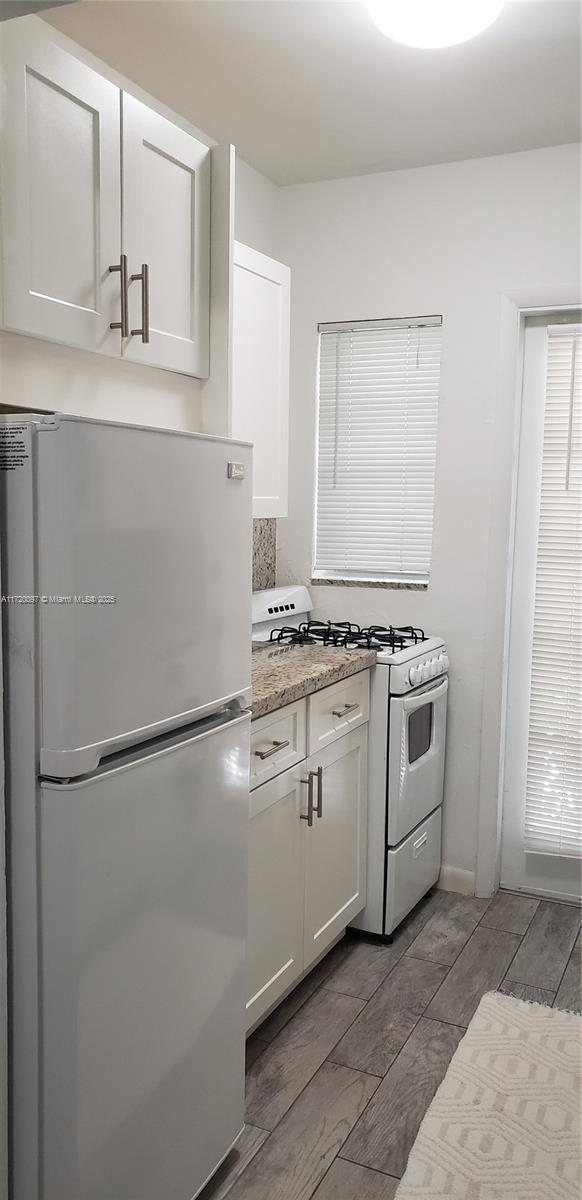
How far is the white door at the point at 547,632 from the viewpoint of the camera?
128 inches

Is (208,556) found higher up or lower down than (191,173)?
lower down

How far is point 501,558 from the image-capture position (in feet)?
10.8

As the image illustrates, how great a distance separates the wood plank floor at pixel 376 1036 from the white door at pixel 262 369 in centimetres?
148

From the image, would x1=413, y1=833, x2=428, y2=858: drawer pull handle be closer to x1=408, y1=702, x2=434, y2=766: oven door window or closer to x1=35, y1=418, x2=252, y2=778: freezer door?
x1=408, y1=702, x2=434, y2=766: oven door window

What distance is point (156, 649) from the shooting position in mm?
1535

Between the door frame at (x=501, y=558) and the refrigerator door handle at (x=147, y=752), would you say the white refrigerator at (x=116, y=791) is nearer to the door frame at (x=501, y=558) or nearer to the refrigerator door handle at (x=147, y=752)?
the refrigerator door handle at (x=147, y=752)

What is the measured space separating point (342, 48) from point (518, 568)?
1837 mm

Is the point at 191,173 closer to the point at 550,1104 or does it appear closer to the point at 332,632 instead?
the point at 332,632

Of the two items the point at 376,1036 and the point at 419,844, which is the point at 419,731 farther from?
the point at 376,1036

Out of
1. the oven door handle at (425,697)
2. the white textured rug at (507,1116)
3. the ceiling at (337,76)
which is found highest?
the ceiling at (337,76)

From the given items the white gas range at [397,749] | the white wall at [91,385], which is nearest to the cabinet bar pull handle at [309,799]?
the white gas range at [397,749]

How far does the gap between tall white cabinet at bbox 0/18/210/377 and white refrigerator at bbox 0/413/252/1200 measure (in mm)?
359

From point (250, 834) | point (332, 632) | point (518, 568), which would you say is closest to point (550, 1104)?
point (250, 834)

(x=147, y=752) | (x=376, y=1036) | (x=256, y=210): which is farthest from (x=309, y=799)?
(x=256, y=210)
